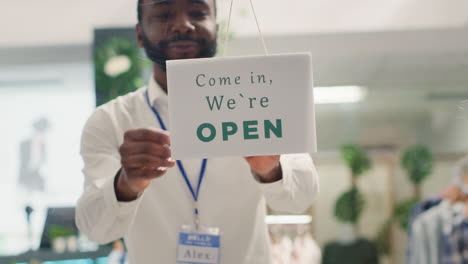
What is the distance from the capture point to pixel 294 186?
60 cm

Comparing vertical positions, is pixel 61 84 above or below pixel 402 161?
above

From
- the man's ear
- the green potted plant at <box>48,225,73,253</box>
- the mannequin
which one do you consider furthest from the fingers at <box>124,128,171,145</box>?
the mannequin

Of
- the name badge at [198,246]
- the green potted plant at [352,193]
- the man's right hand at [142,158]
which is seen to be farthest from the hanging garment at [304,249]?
the man's right hand at [142,158]

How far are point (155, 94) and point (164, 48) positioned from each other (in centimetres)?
7

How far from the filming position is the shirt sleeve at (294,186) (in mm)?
556

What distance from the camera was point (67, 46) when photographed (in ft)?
3.22

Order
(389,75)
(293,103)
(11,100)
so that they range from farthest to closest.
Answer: (389,75) < (11,100) < (293,103)

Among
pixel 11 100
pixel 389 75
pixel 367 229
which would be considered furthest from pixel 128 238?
pixel 367 229

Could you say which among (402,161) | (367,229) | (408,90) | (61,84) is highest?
(408,90)

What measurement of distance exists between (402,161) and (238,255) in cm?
403

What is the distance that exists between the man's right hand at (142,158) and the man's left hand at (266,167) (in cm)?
8

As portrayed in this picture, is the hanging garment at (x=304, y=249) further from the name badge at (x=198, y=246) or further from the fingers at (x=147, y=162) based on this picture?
the fingers at (x=147, y=162)

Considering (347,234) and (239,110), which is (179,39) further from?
(347,234)

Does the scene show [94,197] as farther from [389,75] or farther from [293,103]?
[389,75]
